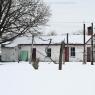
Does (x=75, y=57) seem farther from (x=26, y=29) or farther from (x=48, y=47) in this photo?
(x=26, y=29)

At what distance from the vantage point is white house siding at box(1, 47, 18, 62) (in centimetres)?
5475

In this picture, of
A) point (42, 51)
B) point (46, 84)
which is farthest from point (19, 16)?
point (46, 84)

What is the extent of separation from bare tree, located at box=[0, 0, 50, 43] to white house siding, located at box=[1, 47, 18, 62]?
9.38m

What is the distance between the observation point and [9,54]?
180ft

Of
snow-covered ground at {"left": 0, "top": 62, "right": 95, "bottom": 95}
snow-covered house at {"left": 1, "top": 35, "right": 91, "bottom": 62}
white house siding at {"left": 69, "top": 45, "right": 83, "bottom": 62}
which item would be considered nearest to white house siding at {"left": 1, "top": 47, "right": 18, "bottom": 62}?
snow-covered house at {"left": 1, "top": 35, "right": 91, "bottom": 62}

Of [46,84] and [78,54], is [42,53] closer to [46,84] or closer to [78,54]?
[78,54]

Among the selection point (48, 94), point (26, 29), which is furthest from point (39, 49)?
point (48, 94)

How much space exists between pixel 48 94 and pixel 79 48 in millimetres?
43354

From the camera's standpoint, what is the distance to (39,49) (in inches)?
2144

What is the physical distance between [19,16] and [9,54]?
1235cm

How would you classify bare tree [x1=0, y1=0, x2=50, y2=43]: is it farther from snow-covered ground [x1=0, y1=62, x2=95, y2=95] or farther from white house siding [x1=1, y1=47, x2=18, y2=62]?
→ snow-covered ground [x1=0, y1=62, x2=95, y2=95]

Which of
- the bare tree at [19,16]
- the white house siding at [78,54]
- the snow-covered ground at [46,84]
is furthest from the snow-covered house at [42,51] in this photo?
the snow-covered ground at [46,84]

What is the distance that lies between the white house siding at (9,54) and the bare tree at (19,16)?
938cm

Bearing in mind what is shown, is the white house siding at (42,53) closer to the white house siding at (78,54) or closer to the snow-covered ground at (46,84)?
the white house siding at (78,54)
